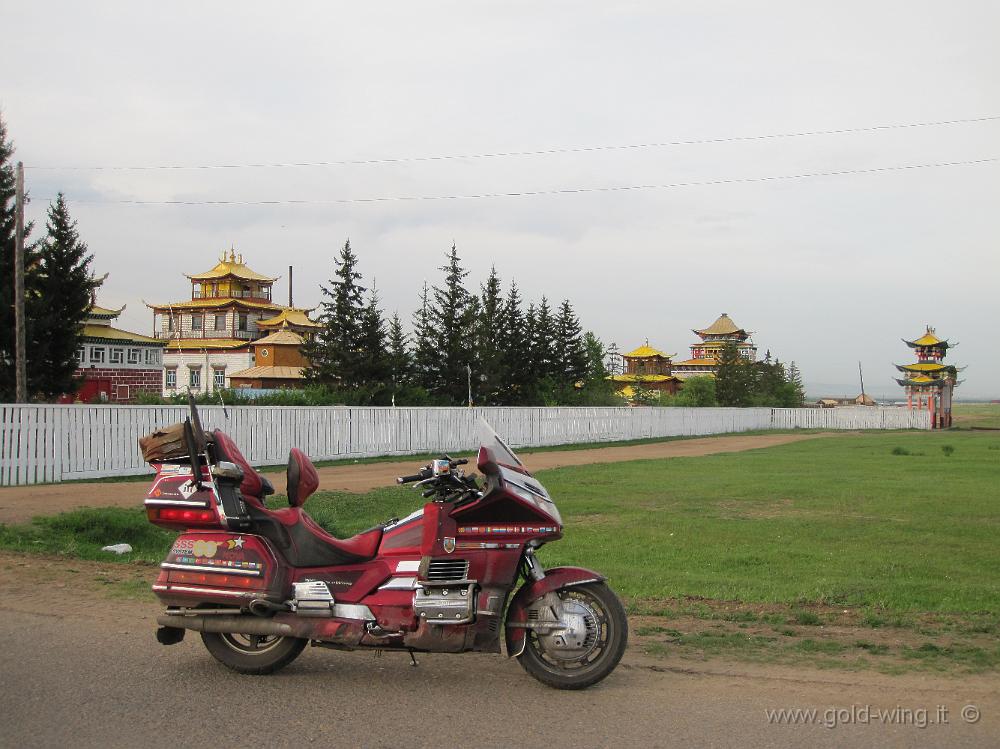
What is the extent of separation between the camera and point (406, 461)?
29000 millimetres

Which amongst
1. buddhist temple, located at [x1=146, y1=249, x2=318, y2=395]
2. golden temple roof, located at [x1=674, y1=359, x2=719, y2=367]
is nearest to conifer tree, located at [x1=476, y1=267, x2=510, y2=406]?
buddhist temple, located at [x1=146, y1=249, x2=318, y2=395]

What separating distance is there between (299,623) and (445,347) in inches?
1986

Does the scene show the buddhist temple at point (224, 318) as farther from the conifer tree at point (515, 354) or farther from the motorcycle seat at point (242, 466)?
the motorcycle seat at point (242, 466)

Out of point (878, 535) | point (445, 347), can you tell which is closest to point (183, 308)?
point (445, 347)

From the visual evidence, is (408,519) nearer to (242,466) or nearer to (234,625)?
(242,466)

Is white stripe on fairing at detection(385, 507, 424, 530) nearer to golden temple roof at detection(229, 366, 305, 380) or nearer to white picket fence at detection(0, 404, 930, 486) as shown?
white picket fence at detection(0, 404, 930, 486)

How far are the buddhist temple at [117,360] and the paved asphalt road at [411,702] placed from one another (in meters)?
59.8

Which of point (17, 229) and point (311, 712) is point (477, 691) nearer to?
point (311, 712)

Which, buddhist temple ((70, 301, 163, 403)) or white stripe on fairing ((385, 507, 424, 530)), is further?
buddhist temple ((70, 301, 163, 403))

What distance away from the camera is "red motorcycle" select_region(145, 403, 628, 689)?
5.75 m

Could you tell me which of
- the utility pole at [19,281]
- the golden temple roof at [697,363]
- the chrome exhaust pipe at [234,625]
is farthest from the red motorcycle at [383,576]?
the golden temple roof at [697,363]

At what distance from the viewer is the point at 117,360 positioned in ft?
214

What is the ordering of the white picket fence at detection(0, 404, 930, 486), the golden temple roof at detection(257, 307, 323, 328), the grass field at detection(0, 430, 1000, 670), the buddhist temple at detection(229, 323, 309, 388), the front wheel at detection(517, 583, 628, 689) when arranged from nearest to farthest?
the front wheel at detection(517, 583, 628, 689)
the grass field at detection(0, 430, 1000, 670)
the white picket fence at detection(0, 404, 930, 486)
the buddhist temple at detection(229, 323, 309, 388)
the golden temple roof at detection(257, 307, 323, 328)

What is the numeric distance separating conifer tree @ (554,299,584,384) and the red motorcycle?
186 ft
